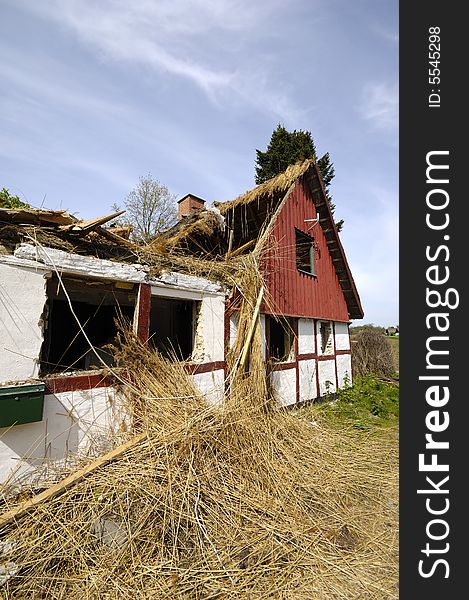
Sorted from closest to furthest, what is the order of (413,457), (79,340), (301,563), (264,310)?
(413,457) < (301,563) < (264,310) < (79,340)

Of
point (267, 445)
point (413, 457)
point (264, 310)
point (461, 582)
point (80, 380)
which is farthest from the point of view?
point (264, 310)

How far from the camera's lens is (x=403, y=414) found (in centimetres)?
272

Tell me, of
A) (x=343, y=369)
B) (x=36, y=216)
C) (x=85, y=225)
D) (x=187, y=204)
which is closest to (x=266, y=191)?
(x=187, y=204)

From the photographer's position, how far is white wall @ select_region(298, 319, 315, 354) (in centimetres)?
878

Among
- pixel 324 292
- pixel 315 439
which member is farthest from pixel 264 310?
pixel 324 292

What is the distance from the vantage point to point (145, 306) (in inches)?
191

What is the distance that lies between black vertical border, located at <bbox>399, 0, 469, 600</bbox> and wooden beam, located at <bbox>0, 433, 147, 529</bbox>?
10.0 feet

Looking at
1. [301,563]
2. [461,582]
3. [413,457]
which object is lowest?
[301,563]

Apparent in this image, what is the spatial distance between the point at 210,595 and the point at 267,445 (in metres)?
2.37

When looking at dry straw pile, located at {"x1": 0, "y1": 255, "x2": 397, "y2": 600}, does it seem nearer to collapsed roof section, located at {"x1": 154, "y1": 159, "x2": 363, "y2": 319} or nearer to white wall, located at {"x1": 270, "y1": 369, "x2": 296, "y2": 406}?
white wall, located at {"x1": 270, "y1": 369, "x2": 296, "y2": 406}

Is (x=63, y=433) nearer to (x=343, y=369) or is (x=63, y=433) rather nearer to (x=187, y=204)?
(x=187, y=204)

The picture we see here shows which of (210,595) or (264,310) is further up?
(264,310)

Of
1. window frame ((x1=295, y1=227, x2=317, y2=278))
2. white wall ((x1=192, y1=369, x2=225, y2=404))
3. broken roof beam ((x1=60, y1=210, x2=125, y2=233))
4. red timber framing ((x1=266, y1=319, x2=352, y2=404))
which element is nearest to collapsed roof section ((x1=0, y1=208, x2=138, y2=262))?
broken roof beam ((x1=60, y1=210, x2=125, y2=233))

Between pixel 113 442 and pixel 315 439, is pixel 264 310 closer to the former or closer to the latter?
pixel 315 439
